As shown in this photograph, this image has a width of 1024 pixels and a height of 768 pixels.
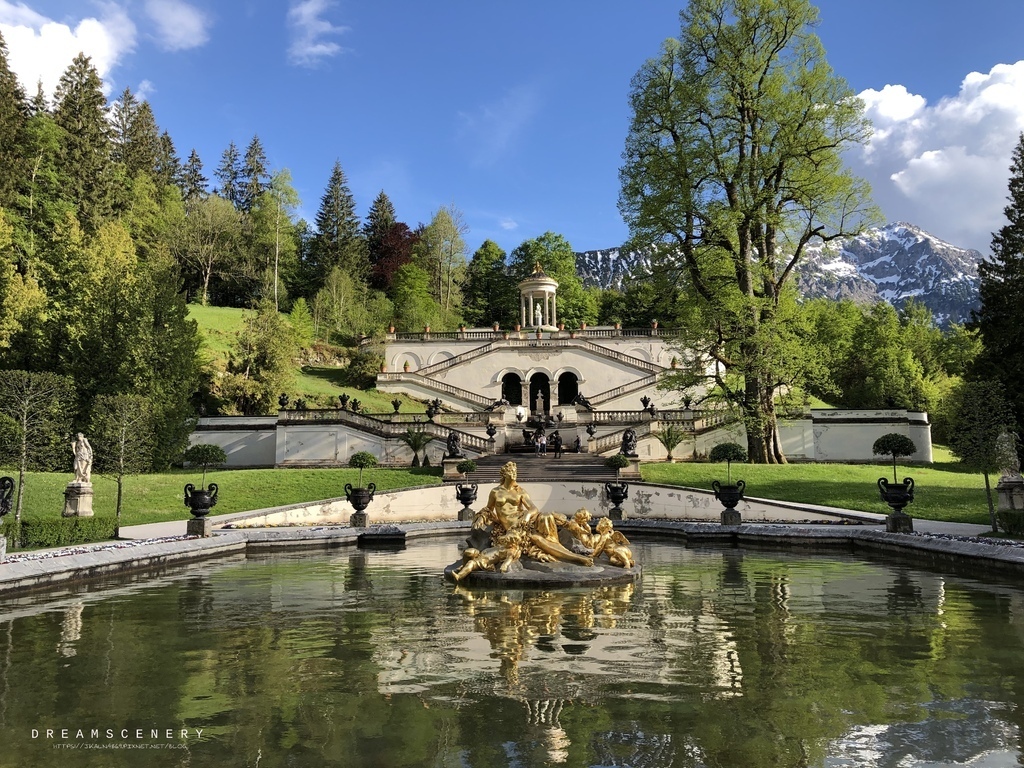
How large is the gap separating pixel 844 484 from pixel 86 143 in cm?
5834

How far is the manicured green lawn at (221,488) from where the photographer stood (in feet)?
68.9

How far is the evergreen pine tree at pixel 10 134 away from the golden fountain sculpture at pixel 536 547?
49.0m

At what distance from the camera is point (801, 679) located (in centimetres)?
590

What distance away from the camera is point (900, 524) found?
605 inches

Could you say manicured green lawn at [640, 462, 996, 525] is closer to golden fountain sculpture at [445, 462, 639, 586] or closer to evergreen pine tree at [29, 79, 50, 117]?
golden fountain sculpture at [445, 462, 639, 586]

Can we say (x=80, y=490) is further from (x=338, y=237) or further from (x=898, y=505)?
(x=338, y=237)

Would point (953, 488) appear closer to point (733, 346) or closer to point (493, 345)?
point (733, 346)

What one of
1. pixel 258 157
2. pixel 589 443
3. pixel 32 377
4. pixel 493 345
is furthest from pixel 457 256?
pixel 32 377

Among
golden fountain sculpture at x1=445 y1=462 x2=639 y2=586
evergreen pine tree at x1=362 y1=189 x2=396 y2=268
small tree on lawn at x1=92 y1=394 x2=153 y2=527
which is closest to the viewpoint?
golden fountain sculpture at x1=445 y1=462 x2=639 y2=586

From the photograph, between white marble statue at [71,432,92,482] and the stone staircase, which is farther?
the stone staircase

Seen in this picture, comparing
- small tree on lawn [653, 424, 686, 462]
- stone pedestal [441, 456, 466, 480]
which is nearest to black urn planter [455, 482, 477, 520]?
stone pedestal [441, 456, 466, 480]

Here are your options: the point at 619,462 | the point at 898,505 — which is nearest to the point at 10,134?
the point at 619,462

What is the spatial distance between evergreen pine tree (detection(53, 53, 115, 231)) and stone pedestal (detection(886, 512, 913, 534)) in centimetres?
5288

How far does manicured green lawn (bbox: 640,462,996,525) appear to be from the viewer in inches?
773
